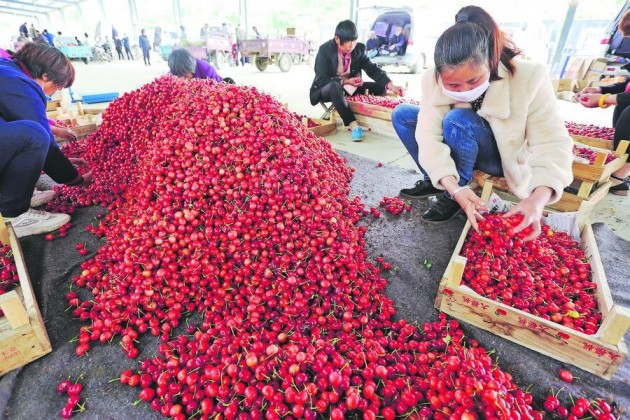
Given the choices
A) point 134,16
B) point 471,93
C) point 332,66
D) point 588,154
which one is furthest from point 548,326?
point 134,16

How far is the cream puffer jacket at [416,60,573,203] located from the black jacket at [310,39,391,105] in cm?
291

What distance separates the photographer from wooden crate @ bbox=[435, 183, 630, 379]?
1.33m

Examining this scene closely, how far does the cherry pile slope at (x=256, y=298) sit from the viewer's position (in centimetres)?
128

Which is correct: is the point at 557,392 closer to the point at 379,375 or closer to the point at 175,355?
the point at 379,375

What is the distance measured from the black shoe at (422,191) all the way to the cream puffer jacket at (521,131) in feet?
2.21

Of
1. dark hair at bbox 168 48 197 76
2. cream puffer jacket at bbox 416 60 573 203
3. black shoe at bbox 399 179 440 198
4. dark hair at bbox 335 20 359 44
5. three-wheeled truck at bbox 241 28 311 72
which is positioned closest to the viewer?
cream puffer jacket at bbox 416 60 573 203

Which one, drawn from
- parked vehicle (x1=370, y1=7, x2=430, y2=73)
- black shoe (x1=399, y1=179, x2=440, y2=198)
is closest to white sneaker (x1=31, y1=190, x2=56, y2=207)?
black shoe (x1=399, y1=179, x2=440, y2=198)

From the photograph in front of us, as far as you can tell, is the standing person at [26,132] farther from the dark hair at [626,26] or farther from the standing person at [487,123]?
the dark hair at [626,26]

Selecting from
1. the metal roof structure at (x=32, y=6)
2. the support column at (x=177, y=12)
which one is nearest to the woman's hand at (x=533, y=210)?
the support column at (x=177, y=12)

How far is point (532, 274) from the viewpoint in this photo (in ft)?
5.96

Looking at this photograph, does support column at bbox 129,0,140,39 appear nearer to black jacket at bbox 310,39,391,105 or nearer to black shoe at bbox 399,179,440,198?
black jacket at bbox 310,39,391,105

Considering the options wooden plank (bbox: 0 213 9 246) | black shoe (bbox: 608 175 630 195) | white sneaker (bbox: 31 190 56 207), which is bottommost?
black shoe (bbox: 608 175 630 195)

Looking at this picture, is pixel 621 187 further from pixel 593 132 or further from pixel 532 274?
pixel 532 274

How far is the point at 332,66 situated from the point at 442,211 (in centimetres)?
327
